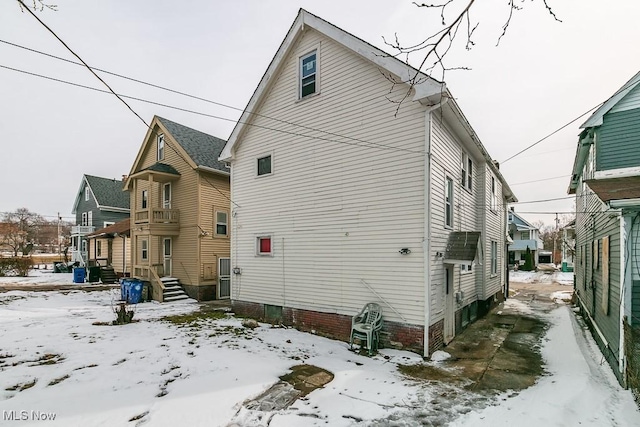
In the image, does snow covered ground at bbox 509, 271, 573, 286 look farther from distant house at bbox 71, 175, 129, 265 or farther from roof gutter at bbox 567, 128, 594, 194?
distant house at bbox 71, 175, 129, 265

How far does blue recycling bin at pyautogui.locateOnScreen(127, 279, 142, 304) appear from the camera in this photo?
15.6 metres

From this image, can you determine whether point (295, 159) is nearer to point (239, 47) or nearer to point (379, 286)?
point (239, 47)

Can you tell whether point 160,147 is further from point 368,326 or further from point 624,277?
point 624,277

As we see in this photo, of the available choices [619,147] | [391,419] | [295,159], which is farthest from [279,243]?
[619,147]

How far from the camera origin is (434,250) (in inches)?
333

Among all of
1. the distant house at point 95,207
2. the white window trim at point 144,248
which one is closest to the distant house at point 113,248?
the distant house at point 95,207

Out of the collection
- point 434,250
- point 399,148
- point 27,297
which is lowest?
point 27,297

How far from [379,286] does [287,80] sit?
7768mm

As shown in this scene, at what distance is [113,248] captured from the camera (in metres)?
24.6

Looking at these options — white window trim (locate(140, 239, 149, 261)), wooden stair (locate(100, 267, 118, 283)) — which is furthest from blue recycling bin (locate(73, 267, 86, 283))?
white window trim (locate(140, 239, 149, 261))

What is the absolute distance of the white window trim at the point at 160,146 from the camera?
18.5 meters

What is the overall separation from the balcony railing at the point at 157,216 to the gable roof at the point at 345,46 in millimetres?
6206

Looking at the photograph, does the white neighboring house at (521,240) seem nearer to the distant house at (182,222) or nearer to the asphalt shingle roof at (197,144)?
the distant house at (182,222)

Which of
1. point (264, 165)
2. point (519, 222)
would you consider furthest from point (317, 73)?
point (519, 222)
